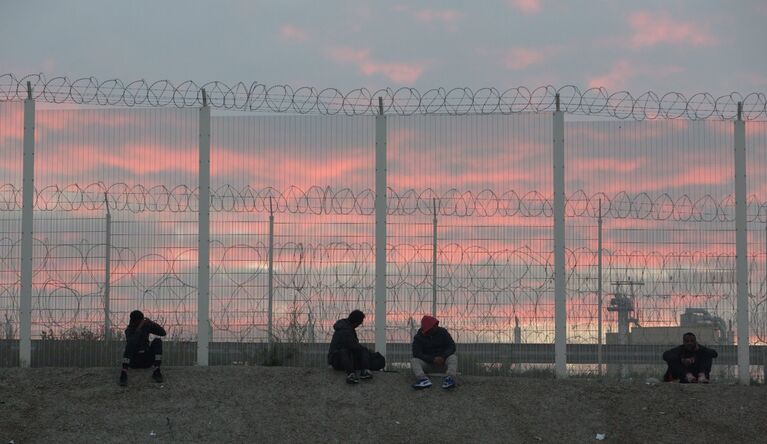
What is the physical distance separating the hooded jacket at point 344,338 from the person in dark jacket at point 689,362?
4207mm

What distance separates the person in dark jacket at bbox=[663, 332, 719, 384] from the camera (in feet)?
44.7

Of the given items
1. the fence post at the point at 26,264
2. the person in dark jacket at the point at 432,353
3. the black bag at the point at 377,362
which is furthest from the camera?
the fence post at the point at 26,264

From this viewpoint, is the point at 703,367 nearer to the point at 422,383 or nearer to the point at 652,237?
the point at 652,237

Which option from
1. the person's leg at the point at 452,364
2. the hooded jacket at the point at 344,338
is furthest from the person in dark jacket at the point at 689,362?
the hooded jacket at the point at 344,338

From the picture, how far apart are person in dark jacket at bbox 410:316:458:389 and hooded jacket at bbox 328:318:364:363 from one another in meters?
0.77

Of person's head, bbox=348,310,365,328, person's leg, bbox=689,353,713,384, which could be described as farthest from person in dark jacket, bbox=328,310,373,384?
person's leg, bbox=689,353,713,384

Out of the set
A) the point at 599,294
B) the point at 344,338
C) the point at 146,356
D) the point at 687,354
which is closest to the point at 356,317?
the point at 344,338

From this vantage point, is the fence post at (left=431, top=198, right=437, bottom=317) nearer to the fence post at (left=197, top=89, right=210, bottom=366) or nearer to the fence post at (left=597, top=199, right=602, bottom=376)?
the fence post at (left=597, top=199, right=602, bottom=376)

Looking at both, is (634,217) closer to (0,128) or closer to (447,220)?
(447,220)

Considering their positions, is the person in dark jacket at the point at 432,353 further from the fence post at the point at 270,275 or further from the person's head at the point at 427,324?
the fence post at the point at 270,275

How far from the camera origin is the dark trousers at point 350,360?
514 inches

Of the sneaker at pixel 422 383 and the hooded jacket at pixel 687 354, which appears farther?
the hooded jacket at pixel 687 354

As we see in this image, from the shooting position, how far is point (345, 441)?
11867 millimetres

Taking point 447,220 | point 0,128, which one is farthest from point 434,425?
point 0,128
